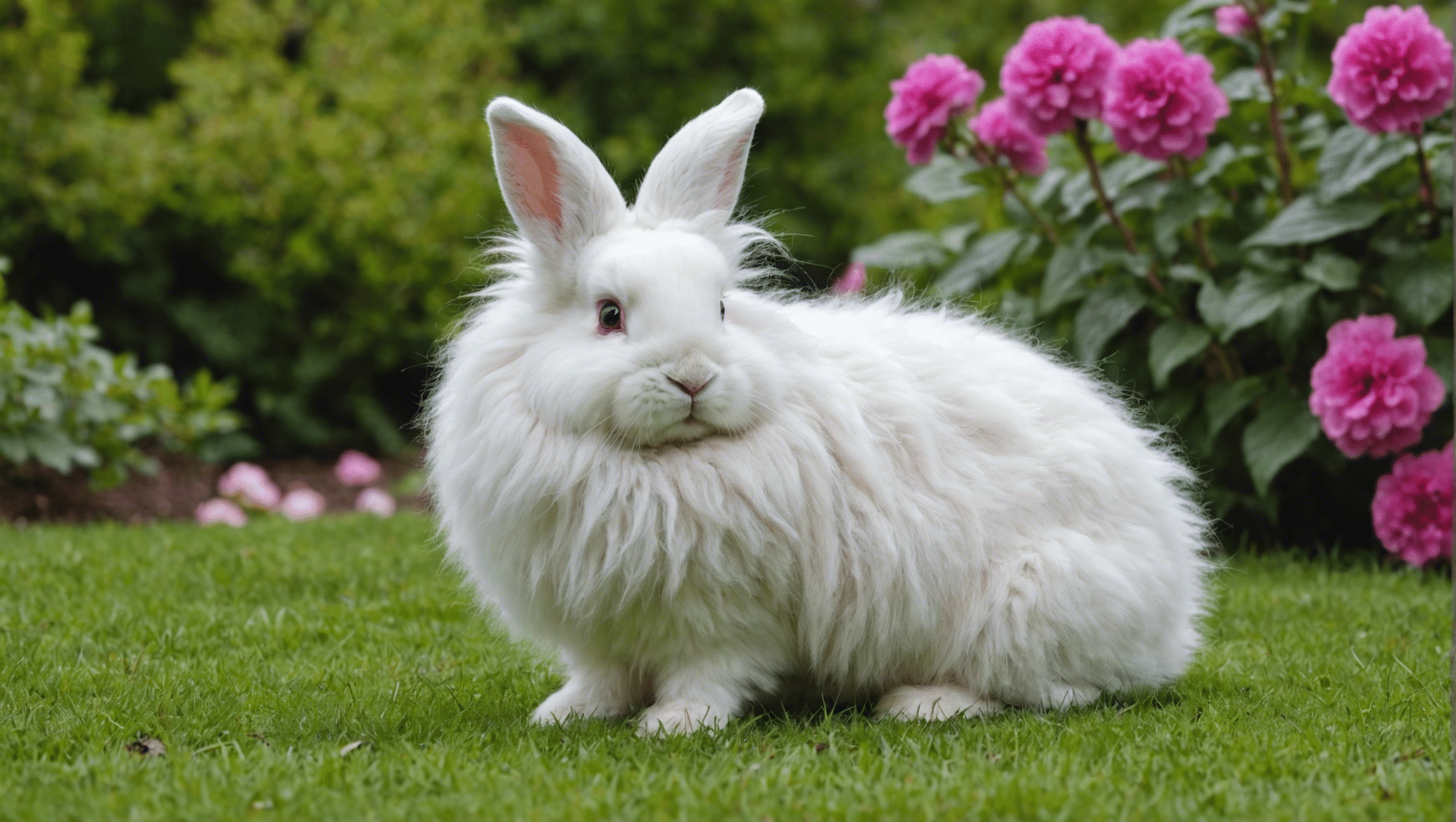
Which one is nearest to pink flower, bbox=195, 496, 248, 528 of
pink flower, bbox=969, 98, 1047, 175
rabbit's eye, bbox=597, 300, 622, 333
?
pink flower, bbox=969, 98, 1047, 175

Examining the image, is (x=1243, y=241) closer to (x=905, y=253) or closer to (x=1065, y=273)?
(x=1065, y=273)

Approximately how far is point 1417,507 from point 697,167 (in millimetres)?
Result: 3038

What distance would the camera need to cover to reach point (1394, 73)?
173 inches

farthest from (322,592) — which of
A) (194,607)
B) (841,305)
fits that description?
(841,305)

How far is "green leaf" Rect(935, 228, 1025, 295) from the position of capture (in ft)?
17.6

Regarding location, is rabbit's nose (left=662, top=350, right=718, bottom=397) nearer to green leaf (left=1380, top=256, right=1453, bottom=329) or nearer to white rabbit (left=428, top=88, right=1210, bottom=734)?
white rabbit (left=428, top=88, right=1210, bottom=734)

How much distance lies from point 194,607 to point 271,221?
4.06 meters

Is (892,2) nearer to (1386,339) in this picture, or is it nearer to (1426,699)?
(1386,339)

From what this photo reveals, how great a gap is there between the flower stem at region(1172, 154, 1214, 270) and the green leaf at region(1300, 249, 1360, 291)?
0.33m

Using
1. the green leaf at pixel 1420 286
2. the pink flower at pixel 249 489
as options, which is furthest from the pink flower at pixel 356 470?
the green leaf at pixel 1420 286

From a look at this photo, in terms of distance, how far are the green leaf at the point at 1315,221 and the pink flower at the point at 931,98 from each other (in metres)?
1.11

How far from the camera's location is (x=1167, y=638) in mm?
3248

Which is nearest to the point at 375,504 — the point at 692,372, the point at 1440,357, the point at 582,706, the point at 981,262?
the point at 981,262

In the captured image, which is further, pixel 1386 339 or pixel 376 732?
pixel 1386 339
